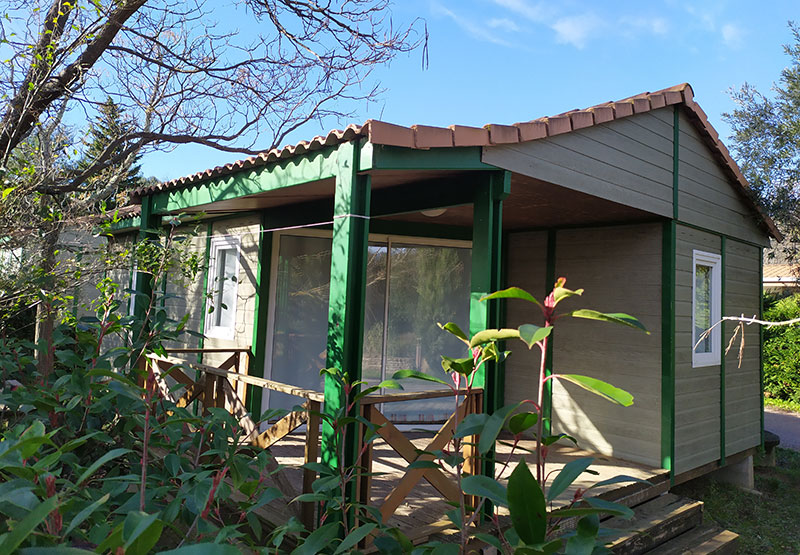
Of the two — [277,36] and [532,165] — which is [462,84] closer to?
[277,36]

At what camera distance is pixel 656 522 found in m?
4.49

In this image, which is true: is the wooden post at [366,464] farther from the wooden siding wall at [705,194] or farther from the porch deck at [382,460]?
the wooden siding wall at [705,194]

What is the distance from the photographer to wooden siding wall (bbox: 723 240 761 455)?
21.4 feet

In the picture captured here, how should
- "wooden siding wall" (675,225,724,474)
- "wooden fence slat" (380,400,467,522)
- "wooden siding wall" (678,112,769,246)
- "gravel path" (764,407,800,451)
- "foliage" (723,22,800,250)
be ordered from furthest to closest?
"gravel path" (764,407,800,451), "foliage" (723,22,800,250), "wooden siding wall" (678,112,769,246), "wooden siding wall" (675,225,724,474), "wooden fence slat" (380,400,467,522)

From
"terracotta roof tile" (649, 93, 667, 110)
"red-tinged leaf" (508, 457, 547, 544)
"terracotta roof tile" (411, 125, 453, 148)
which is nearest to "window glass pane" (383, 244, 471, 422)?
"terracotta roof tile" (649, 93, 667, 110)

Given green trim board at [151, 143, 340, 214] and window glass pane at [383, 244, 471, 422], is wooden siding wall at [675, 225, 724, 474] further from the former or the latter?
green trim board at [151, 143, 340, 214]

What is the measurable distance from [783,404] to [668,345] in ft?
33.8

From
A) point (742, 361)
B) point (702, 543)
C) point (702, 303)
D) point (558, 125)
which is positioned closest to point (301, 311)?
point (558, 125)

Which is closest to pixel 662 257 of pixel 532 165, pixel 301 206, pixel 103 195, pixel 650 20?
pixel 532 165

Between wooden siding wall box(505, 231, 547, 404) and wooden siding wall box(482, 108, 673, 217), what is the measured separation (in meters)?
1.57

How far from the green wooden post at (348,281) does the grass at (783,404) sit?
13318mm

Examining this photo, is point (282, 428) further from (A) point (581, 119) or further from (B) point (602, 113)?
(B) point (602, 113)

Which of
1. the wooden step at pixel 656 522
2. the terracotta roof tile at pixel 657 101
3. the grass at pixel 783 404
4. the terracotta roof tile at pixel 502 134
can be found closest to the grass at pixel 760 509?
the wooden step at pixel 656 522

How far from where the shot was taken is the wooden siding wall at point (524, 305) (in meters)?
6.66
